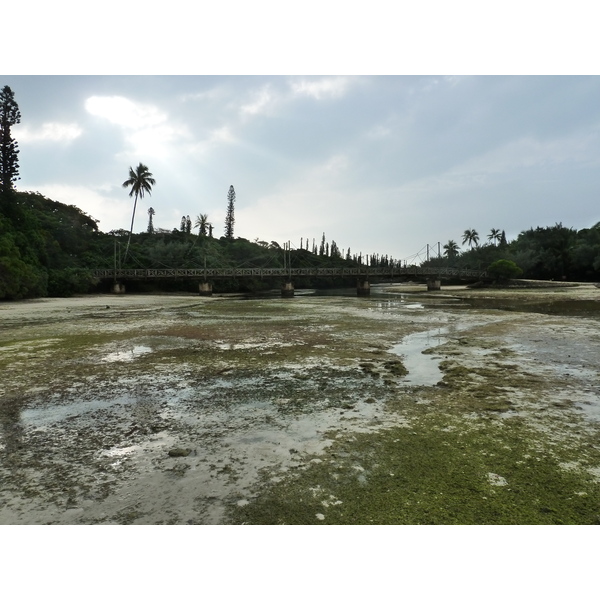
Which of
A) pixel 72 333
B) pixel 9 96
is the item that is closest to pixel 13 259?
pixel 72 333

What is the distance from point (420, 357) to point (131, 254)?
6122 centimetres

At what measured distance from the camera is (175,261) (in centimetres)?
6125

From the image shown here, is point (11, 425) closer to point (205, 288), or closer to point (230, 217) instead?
point (205, 288)

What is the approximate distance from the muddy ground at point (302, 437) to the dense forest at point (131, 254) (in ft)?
98.0

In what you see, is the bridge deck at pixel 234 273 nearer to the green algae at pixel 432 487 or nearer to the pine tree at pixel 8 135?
the pine tree at pixel 8 135

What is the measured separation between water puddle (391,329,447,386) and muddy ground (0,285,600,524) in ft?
0.25

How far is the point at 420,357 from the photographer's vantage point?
896 centimetres

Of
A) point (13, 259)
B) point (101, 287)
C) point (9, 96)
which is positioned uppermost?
point (9, 96)

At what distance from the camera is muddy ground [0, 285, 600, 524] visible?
2.97 meters

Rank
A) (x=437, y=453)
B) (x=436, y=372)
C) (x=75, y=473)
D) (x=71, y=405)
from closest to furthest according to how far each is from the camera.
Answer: (x=75, y=473), (x=437, y=453), (x=71, y=405), (x=436, y=372)

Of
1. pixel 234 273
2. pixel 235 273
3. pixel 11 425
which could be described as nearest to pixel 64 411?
pixel 11 425

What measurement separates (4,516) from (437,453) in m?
3.88

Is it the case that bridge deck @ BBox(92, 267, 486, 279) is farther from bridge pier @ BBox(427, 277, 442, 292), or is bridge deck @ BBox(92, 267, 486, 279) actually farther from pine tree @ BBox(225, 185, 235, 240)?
pine tree @ BBox(225, 185, 235, 240)

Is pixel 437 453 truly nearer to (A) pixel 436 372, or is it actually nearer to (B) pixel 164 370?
(A) pixel 436 372
